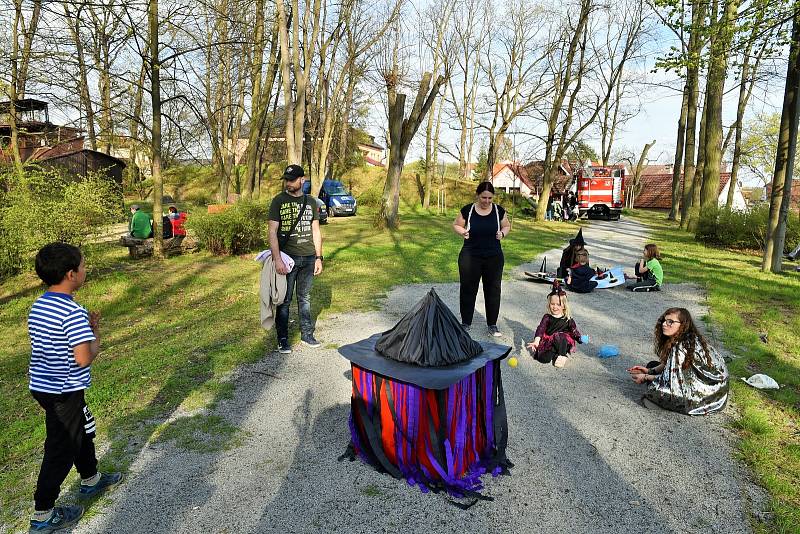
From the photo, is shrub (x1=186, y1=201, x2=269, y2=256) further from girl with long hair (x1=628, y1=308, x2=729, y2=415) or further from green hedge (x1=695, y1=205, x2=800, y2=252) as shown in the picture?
green hedge (x1=695, y1=205, x2=800, y2=252)

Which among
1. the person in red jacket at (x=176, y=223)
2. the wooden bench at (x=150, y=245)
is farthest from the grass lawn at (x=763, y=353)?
the person in red jacket at (x=176, y=223)

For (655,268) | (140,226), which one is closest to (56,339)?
(655,268)

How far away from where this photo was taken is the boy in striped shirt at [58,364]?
8.98ft

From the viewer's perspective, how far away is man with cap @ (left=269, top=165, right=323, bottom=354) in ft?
17.9

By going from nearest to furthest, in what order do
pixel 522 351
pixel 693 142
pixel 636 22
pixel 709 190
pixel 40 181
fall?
1. pixel 522 351
2. pixel 40 181
3. pixel 709 190
4. pixel 693 142
5. pixel 636 22

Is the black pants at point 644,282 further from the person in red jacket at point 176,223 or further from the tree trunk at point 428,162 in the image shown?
the tree trunk at point 428,162

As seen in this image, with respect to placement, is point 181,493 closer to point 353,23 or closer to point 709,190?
point 709,190

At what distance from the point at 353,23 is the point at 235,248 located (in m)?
15.4

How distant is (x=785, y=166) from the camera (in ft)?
37.6

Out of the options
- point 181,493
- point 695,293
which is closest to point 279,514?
point 181,493

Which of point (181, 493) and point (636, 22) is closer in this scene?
point (181, 493)

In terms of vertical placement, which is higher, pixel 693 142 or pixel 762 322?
pixel 693 142

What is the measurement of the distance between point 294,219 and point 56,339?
3.01 metres

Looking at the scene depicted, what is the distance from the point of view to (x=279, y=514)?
9.75ft
